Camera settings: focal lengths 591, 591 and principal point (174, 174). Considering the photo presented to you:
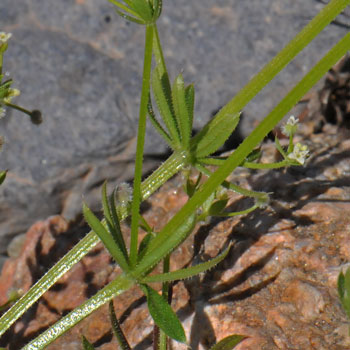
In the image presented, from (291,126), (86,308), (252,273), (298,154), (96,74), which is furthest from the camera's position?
(96,74)

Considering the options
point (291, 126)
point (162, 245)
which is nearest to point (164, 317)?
point (162, 245)

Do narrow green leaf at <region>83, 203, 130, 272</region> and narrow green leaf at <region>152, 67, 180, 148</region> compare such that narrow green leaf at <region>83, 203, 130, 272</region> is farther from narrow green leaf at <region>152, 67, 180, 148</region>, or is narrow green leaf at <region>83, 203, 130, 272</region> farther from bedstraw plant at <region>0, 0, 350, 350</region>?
narrow green leaf at <region>152, 67, 180, 148</region>

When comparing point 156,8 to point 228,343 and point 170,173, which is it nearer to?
point 170,173

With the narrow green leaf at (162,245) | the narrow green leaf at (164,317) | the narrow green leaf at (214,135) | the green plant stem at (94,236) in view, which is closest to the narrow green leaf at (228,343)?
the narrow green leaf at (164,317)

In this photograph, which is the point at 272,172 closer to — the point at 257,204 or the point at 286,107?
the point at 257,204

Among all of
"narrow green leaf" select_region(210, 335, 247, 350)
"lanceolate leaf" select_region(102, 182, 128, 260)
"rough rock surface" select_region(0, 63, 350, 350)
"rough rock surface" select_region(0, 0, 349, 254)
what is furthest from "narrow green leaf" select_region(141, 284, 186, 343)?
"rough rock surface" select_region(0, 0, 349, 254)

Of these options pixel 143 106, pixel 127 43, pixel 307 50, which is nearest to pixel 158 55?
pixel 143 106
